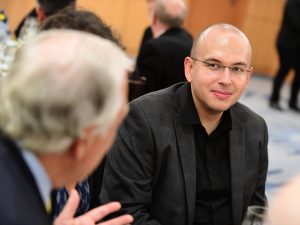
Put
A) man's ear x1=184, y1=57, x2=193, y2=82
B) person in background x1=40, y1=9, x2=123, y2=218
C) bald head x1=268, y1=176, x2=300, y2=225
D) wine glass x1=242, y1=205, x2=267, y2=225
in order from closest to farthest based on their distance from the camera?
bald head x1=268, y1=176, x2=300, y2=225 < wine glass x1=242, y1=205, x2=267, y2=225 < person in background x1=40, y1=9, x2=123, y2=218 < man's ear x1=184, y1=57, x2=193, y2=82

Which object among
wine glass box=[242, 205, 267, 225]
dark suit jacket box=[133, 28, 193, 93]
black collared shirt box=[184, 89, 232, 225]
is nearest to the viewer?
wine glass box=[242, 205, 267, 225]

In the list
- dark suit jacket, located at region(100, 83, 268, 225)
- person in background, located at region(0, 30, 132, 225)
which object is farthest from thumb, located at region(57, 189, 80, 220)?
dark suit jacket, located at region(100, 83, 268, 225)

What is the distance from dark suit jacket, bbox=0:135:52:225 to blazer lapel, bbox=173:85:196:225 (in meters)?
1.06

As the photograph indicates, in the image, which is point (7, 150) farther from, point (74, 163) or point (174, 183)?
point (174, 183)

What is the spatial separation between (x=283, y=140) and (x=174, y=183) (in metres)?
4.31

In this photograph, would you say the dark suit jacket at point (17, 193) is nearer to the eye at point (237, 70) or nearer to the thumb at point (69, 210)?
the thumb at point (69, 210)

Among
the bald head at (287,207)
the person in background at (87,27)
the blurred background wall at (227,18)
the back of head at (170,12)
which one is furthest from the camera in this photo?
the blurred background wall at (227,18)

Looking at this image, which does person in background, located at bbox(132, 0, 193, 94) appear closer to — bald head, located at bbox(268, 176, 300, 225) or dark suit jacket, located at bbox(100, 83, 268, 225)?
dark suit jacket, located at bbox(100, 83, 268, 225)

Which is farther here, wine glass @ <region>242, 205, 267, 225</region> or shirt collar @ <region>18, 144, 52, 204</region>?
wine glass @ <region>242, 205, 267, 225</region>

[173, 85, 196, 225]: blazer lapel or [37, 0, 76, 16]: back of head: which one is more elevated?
[37, 0, 76, 16]: back of head

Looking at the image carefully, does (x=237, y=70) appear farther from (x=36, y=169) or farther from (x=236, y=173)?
(x=36, y=169)

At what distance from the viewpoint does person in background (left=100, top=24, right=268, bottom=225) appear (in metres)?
2.11

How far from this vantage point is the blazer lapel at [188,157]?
2107 millimetres

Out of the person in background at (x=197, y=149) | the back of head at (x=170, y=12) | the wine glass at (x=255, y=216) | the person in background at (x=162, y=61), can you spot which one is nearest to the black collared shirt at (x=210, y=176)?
the person in background at (x=197, y=149)
